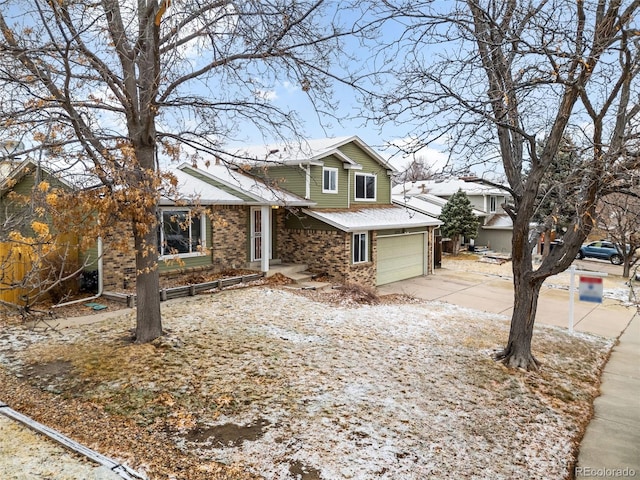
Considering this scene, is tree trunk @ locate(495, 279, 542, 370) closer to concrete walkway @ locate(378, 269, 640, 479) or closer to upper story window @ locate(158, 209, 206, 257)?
concrete walkway @ locate(378, 269, 640, 479)

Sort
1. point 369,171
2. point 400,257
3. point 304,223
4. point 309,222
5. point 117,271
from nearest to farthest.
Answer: point 117,271
point 309,222
point 304,223
point 400,257
point 369,171

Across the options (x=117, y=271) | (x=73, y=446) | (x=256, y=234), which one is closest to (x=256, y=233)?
(x=256, y=234)

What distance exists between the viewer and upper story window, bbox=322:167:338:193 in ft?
57.9

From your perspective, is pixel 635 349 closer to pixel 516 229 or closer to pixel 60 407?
pixel 516 229

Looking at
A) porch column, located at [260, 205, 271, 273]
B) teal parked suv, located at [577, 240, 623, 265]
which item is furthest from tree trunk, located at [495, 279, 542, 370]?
teal parked suv, located at [577, 240, 623, 265]

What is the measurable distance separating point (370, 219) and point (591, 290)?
357 inches

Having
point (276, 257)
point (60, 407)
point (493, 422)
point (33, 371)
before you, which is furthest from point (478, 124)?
point (276, 257)

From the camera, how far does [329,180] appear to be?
17.9 m

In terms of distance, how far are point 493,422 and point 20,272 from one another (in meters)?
10.4

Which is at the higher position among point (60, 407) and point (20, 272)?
point (20, 272)

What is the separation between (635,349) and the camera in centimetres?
1030

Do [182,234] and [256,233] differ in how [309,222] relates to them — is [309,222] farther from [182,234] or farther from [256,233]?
[182,234]

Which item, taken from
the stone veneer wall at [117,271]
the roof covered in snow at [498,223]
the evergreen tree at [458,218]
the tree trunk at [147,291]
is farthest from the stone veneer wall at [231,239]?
the roof covered in snow at [498,223]

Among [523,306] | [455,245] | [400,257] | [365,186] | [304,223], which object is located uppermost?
[365,186]
